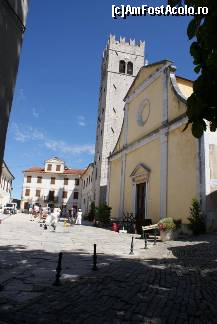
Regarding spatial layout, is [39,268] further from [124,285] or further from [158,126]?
[158,126]

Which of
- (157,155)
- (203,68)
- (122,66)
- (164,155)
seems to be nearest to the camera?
(203,68)

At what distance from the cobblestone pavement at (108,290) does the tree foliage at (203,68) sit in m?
2.62

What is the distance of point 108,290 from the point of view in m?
5.05

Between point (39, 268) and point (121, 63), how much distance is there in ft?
115

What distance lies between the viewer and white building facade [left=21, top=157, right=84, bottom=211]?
198 feet

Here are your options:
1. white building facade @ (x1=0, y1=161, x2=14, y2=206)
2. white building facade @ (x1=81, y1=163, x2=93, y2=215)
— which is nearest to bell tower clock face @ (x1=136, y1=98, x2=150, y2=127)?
white building facade @ (x1=81, y1=163, x2=93, y2=215)

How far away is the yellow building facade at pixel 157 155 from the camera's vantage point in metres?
14.9

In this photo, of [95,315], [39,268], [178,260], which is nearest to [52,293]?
[95,315]

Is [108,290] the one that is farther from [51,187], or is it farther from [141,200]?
[51,187]

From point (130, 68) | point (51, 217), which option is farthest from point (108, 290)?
point (130, 68)

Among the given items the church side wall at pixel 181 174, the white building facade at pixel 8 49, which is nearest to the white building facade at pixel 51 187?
the church side wall at pixel 181 174

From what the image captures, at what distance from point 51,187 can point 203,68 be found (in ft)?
197

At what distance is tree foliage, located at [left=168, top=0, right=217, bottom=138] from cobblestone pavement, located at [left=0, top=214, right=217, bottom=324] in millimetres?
2621

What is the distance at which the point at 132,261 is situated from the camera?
26.8ft
